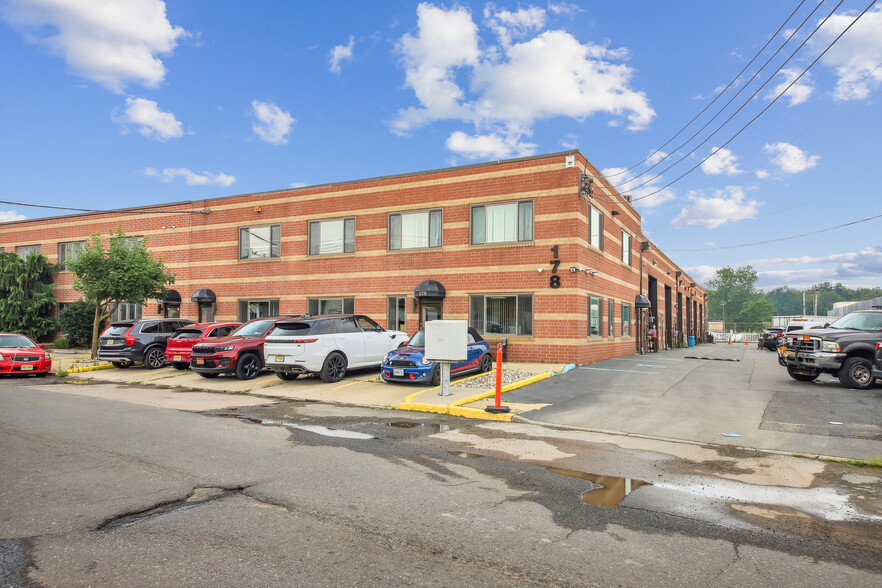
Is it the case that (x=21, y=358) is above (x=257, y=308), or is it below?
below

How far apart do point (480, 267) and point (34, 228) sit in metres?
27.4

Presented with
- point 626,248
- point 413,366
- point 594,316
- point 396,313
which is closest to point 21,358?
point 396,313

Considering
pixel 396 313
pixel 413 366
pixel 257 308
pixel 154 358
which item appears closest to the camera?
pixel 413 366

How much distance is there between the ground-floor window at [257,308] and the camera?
24.8 metres

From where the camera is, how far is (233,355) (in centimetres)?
1559

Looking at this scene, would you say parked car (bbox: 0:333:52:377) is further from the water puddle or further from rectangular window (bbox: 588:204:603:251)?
rectangular window (bbox: 588:204:603:251)

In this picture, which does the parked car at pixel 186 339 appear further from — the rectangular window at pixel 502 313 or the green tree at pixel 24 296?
the green tree at pixel 24 296

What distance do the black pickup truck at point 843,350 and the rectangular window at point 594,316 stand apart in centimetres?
635

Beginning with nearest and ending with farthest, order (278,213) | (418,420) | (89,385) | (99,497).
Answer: (99,497)
(418,420)
(89,385)
(278,213)

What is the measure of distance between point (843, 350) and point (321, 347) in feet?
42.0

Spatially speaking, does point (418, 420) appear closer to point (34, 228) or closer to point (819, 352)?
point (819, 352)

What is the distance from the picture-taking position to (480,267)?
20234 millimetres

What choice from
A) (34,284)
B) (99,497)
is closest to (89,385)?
(99,497)

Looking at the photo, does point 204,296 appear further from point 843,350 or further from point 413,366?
point 843,350
